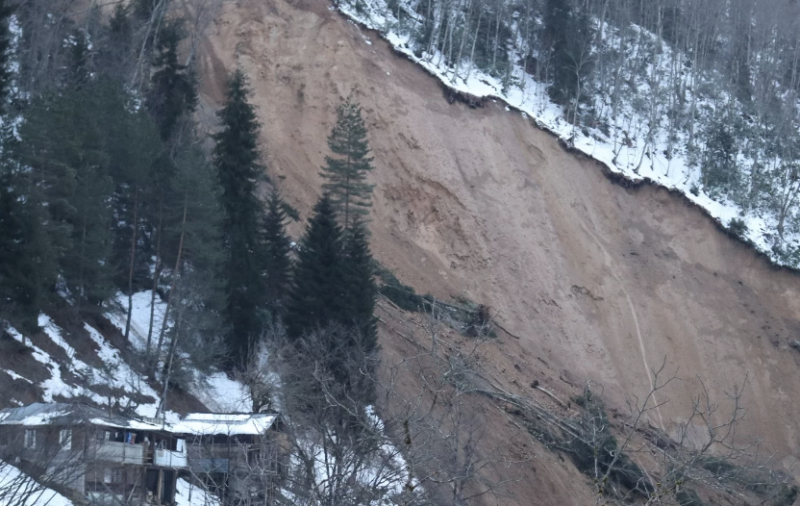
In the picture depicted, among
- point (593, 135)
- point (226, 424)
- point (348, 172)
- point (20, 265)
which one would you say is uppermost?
point (593, 135)

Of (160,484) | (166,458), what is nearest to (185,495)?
(160,484)

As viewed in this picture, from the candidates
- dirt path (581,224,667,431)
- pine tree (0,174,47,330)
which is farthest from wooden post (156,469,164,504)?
dirt path (581,224,667,431)

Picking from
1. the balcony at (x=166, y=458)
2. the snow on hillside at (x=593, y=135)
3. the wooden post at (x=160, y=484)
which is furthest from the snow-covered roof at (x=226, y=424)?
the snow on hillside at (x=593, y=135)

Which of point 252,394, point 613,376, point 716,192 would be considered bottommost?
point 252,394

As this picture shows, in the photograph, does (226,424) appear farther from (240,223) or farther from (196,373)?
(240,223)

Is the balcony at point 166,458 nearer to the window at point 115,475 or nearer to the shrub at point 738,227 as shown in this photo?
the window at point 115,475

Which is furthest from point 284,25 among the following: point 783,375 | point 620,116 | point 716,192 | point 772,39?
point 772,39

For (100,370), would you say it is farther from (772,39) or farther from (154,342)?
(772,39)
